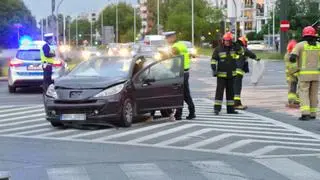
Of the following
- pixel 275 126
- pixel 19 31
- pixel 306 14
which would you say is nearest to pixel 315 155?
pixel 275 126

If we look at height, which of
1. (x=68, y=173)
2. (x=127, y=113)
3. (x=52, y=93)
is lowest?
(x=68, y=173)

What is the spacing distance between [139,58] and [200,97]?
6.21 metres

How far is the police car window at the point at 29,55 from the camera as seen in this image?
22000 millimetres

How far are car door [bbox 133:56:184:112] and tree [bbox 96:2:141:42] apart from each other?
129 meters

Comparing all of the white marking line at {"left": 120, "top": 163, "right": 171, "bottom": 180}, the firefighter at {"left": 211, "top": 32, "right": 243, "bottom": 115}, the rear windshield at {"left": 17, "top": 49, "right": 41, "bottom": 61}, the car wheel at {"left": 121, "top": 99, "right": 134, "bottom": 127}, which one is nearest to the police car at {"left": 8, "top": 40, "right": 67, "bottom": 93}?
the rear windshield at {"left": 17, "top": 49, "right": 41, "bottom": 61}

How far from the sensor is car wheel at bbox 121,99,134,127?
12.7 m

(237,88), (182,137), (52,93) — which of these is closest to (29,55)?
(237,88)

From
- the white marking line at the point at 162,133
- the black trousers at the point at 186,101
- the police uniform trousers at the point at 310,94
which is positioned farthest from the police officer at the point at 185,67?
the police uniform trousers at the point at 310,94

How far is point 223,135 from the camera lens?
464 inches

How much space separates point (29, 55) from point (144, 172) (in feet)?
47.5

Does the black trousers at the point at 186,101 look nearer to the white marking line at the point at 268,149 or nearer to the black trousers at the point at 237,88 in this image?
the black trousers at the point at 237,88

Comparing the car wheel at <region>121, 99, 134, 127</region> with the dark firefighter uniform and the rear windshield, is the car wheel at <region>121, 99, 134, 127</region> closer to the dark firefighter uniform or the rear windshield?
the dark firefighter uniform

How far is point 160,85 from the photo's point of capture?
1380 centimetres

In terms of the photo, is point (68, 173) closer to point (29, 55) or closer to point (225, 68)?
point (225, 68)
